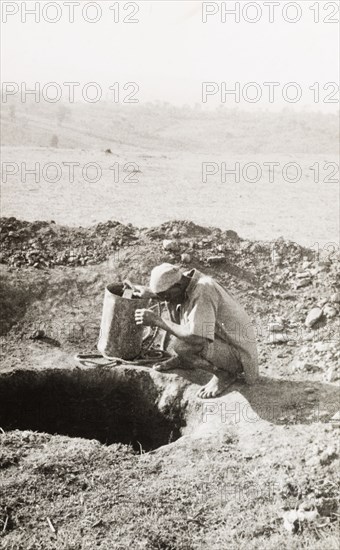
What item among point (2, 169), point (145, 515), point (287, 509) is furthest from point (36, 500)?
point (2, 169)

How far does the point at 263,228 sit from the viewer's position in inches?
415

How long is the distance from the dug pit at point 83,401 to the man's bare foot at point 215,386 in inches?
19.6

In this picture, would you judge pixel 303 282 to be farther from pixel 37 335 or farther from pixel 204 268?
pixel 37 335

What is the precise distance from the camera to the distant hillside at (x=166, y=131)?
81.9ft

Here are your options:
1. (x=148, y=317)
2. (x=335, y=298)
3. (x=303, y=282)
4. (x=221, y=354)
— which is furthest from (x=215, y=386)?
(x=303, y=282)

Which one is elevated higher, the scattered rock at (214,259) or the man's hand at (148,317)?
the scattered rock at (214,259)

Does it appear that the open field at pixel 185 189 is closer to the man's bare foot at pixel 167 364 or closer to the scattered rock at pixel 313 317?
the scattered rock at pixel 313 317

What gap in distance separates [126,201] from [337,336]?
6.75 meters

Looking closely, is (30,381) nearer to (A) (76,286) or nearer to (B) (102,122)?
(A) (76,286)

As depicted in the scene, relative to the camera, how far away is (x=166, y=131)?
3067 cm

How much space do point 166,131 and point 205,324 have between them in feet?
88.7

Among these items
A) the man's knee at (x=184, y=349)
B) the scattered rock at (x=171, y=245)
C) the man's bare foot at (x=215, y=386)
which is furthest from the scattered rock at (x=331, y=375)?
the scattered rock at (x=171, y=245)

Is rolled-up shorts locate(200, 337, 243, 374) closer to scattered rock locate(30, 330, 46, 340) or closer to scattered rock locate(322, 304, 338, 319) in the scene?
scattered rock locate(322, 304, 338, 319)
